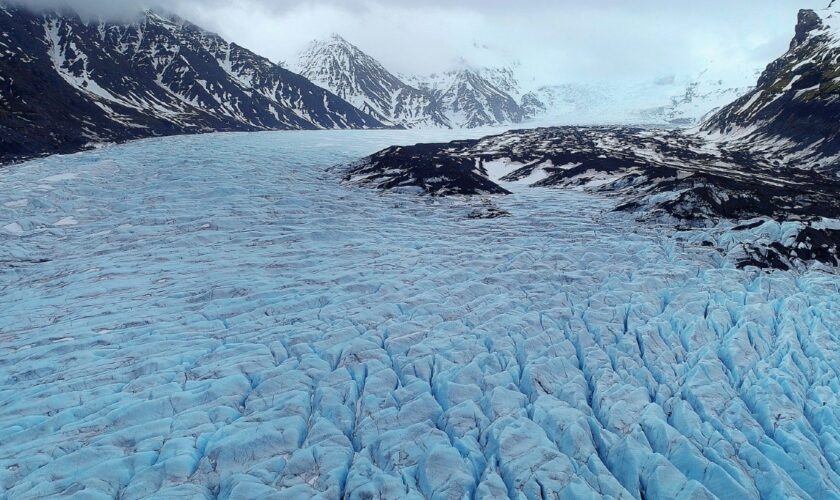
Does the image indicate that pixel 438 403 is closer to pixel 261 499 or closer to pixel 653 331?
pixel 261 499

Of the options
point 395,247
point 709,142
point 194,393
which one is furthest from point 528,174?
point 709,142

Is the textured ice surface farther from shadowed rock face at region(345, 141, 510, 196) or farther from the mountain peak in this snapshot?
the mountain peak

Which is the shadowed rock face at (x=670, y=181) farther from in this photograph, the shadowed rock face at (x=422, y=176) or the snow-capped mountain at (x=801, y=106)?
the snow-capped mountain at (x=801, y=106)

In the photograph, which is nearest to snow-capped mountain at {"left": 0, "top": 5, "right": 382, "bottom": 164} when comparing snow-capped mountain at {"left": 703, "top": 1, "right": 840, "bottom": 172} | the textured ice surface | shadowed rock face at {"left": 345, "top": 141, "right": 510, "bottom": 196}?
shadowed rock face at {"left": 345, "top": 141, "right": 510, "bottom": 196}

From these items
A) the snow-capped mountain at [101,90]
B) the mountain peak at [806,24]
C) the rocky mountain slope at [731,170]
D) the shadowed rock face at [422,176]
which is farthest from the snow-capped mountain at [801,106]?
the snow-capped mountain at [101,90]

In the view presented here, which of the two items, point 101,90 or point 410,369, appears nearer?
point 410,369

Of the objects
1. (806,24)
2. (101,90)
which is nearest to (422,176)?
(101,90)

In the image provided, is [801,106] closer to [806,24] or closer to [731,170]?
[731,170]
